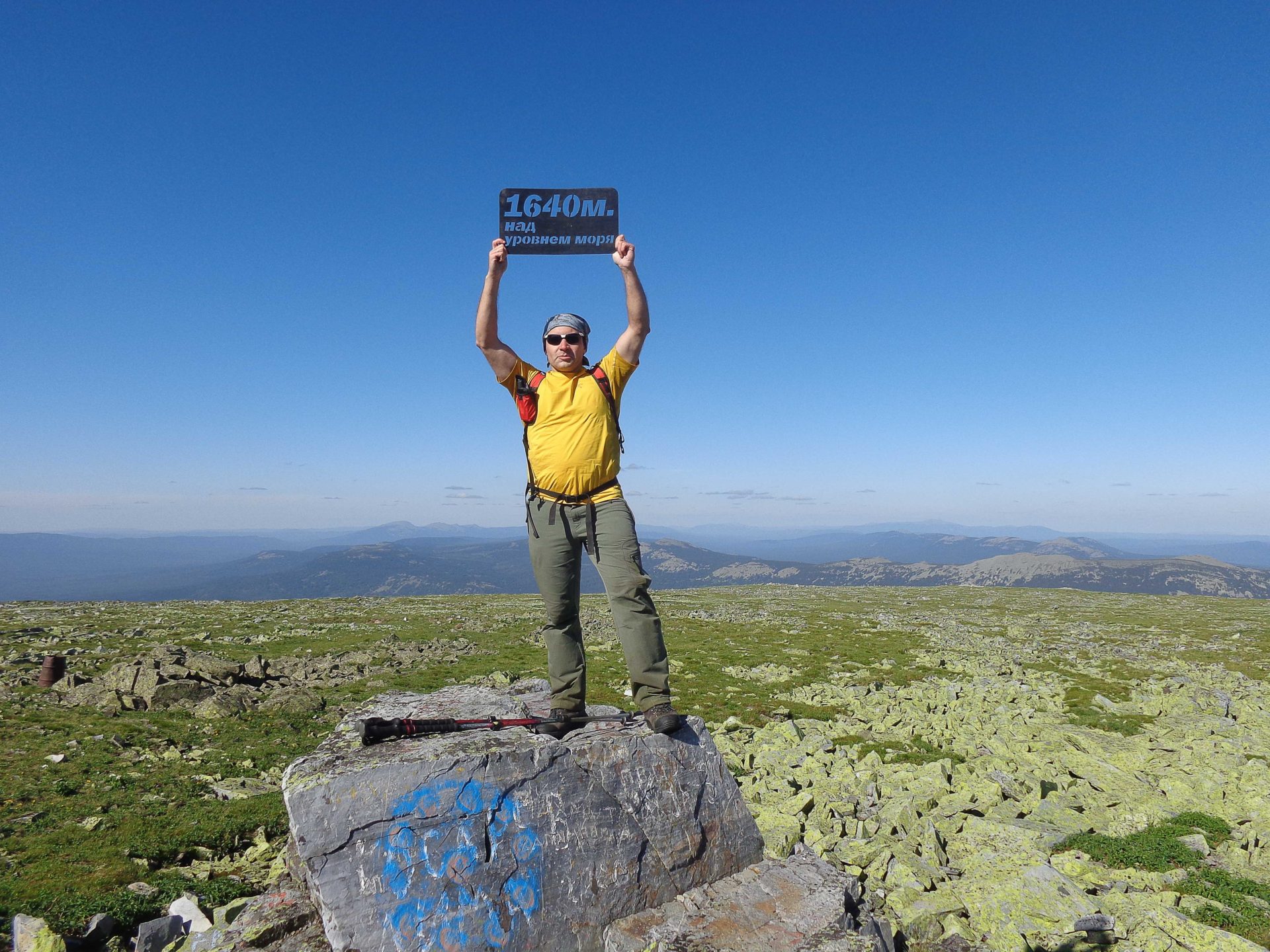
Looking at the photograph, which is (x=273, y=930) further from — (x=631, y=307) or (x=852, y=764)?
(x=852, y=764)

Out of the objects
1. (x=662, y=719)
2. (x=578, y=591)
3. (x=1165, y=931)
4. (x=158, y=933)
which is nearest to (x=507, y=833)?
(x=662, y=719)

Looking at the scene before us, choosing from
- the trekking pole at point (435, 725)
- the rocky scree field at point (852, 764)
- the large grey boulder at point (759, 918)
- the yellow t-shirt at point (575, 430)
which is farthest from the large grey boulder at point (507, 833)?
the yellow t-shirt at point (575, 430)

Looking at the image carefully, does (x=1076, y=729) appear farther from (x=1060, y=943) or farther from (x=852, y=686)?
(x=1060, y=943)

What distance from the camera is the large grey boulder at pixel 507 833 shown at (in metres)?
6.20

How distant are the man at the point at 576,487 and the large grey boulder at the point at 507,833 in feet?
2.61

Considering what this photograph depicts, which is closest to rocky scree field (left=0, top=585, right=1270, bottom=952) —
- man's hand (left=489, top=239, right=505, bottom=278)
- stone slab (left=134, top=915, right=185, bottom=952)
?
stone slab (left=134, top=915, right=185, bottom=952)

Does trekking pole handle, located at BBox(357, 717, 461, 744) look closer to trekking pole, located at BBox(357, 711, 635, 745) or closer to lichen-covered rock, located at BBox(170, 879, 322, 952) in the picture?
trekking pole, located at BBox(357, 711, 635, 745)

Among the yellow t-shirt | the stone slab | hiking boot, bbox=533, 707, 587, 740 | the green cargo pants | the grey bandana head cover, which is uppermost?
→ the grey bandana head cover

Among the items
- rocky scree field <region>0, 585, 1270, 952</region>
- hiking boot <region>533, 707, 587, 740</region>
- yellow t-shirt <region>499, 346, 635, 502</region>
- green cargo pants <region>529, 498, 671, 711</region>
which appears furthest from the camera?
rocky scree field <region>0, 585, 1270, 952</region>

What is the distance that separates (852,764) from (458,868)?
12.4m

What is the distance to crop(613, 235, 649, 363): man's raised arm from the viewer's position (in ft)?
25.2

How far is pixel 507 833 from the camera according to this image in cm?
668

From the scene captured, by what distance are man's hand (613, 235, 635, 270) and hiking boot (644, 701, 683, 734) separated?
19.6ft

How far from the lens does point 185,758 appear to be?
1622 centimetres
